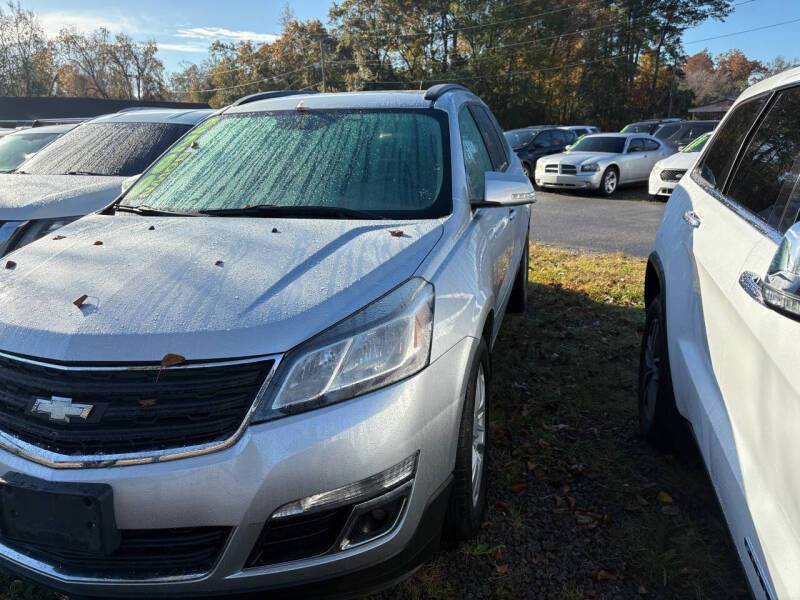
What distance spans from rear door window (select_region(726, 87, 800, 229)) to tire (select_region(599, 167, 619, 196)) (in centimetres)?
1217

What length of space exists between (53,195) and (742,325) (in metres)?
4.94

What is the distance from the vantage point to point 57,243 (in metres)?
2.47

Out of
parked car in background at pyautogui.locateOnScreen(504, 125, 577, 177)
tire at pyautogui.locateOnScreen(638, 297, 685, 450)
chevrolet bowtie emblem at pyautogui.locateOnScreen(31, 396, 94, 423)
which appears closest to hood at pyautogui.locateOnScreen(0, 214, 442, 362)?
chevrolet bowtie emblem at pyautogui.locateOnScreen(31, 396, 94, 423)

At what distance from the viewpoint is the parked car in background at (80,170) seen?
4547 mm

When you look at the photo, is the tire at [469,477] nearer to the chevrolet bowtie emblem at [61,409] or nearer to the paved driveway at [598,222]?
the chevrolet bowtie emblem at [61,409]

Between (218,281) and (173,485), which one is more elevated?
(218,281)

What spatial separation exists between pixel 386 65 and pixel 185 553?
190ft

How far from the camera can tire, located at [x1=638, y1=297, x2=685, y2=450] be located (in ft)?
9.37

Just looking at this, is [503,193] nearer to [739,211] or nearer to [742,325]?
[739,211]

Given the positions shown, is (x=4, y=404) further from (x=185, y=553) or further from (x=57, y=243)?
(x=57, y=243)

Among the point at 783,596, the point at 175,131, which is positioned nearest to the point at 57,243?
the point at 783,596

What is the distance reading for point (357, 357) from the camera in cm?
173

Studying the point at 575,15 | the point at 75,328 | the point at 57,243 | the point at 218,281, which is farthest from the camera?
the point at 575,15

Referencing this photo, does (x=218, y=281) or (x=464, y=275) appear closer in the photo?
(x=218, y=281)
